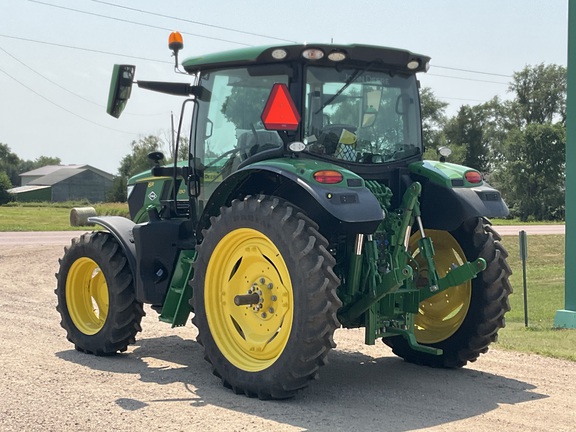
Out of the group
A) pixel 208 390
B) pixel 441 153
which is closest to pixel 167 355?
pixel 208 390

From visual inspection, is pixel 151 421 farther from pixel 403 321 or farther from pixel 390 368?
pixel 390 368

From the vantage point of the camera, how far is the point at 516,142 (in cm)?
7144

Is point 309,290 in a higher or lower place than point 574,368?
higher

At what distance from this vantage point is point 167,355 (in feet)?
27.0

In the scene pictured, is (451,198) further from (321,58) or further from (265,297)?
(265,297)

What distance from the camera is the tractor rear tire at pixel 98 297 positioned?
7.93m

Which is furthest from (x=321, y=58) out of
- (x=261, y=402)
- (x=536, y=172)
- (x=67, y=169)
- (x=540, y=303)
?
(x=67, y=169)

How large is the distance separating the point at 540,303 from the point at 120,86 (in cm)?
1323

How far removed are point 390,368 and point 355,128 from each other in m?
2.31

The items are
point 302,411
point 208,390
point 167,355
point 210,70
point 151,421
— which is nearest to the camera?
point 151,421

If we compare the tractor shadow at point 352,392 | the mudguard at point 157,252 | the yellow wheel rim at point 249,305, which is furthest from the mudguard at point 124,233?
the yellow wheel rim at point 249,305

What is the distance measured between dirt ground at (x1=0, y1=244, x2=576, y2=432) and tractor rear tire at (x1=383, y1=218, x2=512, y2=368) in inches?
8.6

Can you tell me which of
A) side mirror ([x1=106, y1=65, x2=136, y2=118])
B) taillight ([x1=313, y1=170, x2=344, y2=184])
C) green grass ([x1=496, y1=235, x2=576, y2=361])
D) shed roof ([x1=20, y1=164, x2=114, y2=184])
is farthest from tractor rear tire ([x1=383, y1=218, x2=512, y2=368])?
shed roof ([x1=20, y1=164, x2=114, y2=184])

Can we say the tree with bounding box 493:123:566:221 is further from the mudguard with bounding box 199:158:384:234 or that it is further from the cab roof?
the mudguard with bounding box 199:158:384:234
